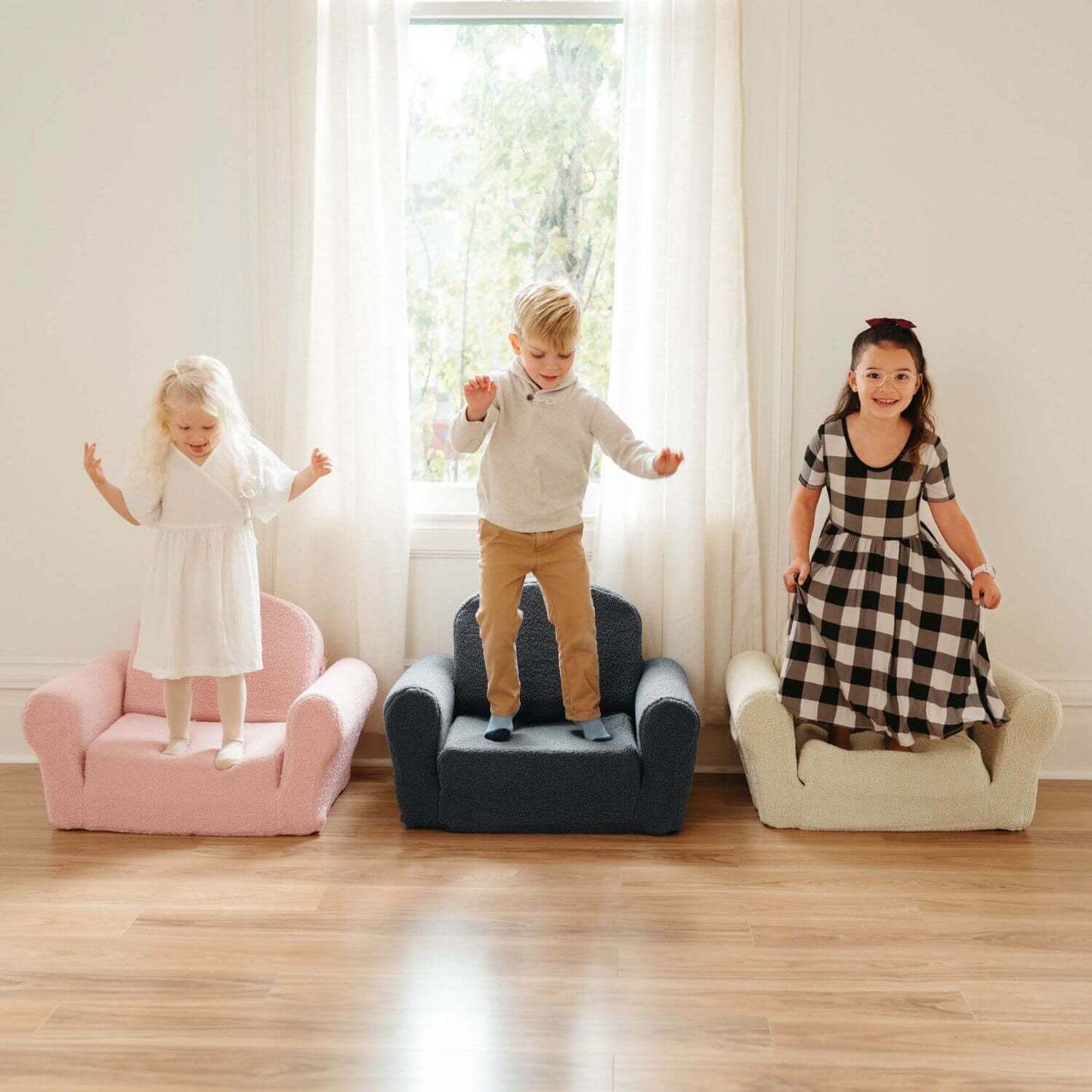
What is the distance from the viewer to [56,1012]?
6.89ft

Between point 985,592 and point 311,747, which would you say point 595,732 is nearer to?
point 311,747

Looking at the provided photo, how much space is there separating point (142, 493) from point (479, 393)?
0.97 meters

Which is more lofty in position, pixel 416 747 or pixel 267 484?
pixel 267 484

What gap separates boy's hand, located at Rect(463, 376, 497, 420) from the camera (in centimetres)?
281

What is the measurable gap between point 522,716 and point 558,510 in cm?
68

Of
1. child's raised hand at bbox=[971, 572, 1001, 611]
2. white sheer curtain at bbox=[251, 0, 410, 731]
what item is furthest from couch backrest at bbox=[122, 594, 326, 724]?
child's raised hand at bbox=[971, 572, 1001, 611]

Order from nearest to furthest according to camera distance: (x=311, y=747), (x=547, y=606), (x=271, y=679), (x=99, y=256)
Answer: (x=311, y=747) < (x=547, y=606) < (x=271, y=679) < (x=99, y=256)

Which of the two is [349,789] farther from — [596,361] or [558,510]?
[596,361]

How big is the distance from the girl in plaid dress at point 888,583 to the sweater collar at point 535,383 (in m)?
0.71

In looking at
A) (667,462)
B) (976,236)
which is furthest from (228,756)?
(976,236)

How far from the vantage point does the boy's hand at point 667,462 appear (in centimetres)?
283

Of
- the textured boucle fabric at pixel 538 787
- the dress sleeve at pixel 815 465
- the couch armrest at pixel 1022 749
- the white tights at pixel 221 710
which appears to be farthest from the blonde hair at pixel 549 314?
the couch armrest at pixel 1022 749

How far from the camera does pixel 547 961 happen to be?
2289mm

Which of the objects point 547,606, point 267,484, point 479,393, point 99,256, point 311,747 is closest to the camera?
point 479,393
